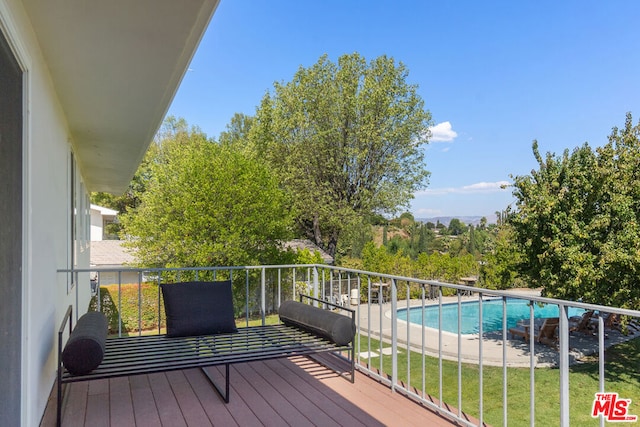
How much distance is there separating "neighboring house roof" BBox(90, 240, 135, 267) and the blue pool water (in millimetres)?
11138

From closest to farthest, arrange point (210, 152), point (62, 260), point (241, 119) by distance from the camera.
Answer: point (62, 260) → point (210, 152) → point (241, 119)

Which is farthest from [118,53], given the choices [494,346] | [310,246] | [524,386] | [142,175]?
[142,175]

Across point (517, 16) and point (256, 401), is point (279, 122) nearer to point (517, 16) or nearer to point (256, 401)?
point (517, 16)

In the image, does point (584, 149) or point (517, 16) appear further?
point (517, 16)

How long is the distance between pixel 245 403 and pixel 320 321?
88 cm

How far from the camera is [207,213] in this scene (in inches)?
459

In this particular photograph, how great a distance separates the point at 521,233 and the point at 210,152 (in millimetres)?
8926

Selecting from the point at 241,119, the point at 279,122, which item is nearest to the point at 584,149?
the point at 279,122

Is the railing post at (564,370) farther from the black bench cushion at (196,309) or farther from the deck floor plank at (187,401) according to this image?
the black bench cushion at (196,309)

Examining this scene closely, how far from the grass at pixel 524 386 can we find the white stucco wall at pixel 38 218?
6.12 m

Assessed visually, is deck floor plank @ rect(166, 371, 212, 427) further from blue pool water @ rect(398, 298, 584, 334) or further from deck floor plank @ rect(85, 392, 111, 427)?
blue pool water @ rect(398, 298, 584, 334)

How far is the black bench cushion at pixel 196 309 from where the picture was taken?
352cm

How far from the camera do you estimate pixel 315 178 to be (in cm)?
1698

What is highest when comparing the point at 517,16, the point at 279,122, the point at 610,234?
the point at 517,16
